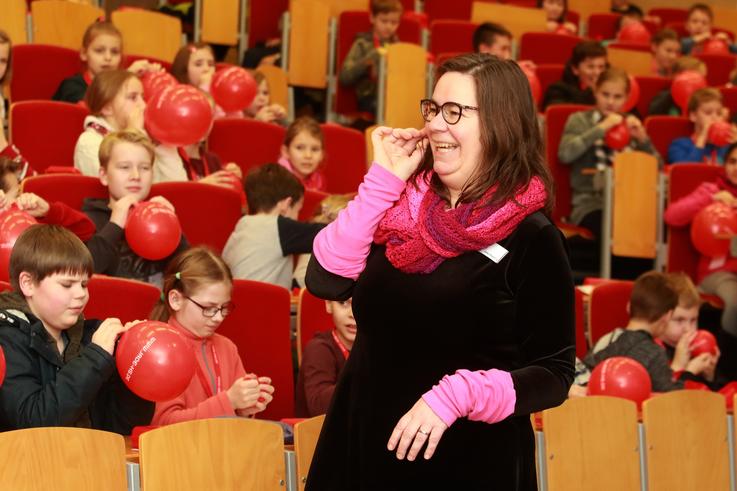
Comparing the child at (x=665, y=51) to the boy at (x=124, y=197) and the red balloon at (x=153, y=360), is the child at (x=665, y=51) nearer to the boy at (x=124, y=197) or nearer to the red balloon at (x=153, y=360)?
the boy at (x=124, y=197)

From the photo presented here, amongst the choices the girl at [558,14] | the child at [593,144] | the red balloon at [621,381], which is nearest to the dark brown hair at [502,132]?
the red balloon at [621,381]

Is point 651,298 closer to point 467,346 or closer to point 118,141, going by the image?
point 118,141

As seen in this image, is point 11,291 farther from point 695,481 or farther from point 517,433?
point 695,481

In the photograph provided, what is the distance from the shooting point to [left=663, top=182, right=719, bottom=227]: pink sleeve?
Result: 5.01 metres

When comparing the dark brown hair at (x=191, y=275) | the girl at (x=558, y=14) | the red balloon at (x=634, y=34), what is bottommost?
the dark brown hair at (x=191, y=275)

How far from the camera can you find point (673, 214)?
509cm

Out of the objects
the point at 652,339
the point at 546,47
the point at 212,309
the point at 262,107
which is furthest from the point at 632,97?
the point at 212,309

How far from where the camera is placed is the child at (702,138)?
5.73 metres

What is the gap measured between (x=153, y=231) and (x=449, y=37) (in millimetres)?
3884

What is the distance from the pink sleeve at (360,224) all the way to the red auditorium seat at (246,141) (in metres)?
2.85

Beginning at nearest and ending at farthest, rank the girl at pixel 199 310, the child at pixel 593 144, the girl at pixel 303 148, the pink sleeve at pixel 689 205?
the girl at pixel 199 310
the girl at pixel 303 148
the pink sleeve at pixel 689 205
the child at pixel 593 144

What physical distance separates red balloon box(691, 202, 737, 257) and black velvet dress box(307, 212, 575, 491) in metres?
3.11

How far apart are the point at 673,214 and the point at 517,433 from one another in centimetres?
344

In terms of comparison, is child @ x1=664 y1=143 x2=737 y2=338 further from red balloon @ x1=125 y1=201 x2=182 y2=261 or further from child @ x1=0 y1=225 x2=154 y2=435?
child @ x1=0 y1=225 x2=154 y2=435
